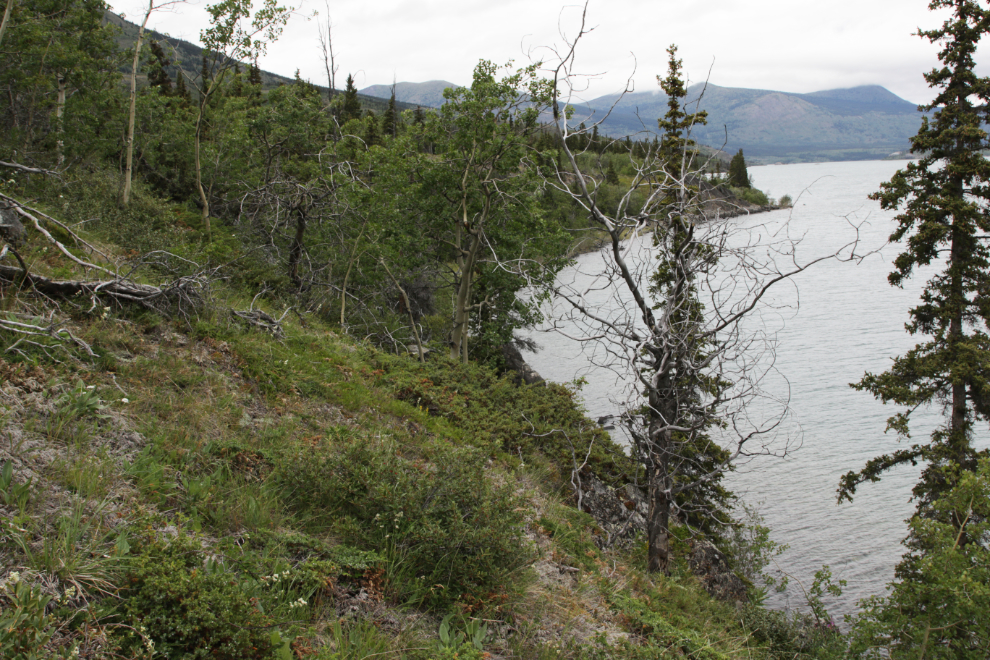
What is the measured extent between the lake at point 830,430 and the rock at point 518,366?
4.53 ft

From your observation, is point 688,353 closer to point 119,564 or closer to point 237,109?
point 119,564

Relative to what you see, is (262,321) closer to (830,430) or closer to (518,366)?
(518,366)

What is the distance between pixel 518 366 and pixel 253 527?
64.4 feet

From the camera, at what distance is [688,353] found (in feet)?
26.8

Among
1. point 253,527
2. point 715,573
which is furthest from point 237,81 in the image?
point 253,527

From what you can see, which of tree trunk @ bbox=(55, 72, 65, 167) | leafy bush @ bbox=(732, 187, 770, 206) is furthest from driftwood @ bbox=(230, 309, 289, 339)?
leafy bush @ bbox=(732, 187, 770, 206)

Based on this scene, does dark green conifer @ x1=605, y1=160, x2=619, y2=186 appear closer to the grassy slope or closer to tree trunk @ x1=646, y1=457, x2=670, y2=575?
tree trunk @ x1=646, y1=457, x2=670, y2=575

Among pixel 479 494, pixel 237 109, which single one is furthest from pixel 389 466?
pixel 237 109

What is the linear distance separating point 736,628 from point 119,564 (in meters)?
7.24

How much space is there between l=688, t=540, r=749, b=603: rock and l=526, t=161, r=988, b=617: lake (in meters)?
2.97

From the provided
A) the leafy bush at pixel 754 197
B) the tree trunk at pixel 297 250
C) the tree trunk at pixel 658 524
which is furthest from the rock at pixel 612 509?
the leafy bush at pixel 754 197

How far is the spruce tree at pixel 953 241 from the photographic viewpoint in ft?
46.3

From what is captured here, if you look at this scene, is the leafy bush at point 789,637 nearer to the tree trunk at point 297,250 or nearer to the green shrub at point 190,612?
the green shrub at point 190,612

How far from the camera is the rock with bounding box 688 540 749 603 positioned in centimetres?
1027
